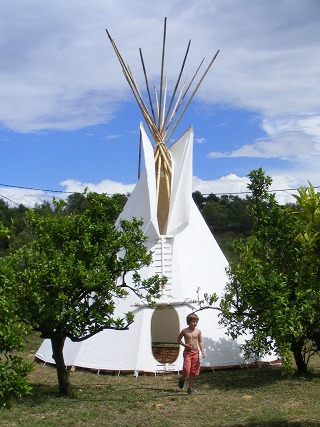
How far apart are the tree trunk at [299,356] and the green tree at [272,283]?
0.02 meters

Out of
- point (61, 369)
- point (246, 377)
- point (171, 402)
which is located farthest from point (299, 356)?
point (61, 369)

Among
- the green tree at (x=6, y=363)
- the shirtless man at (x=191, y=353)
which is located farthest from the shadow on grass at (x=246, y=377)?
the green tree at (x=6, y=363)

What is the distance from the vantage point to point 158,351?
12211 mm

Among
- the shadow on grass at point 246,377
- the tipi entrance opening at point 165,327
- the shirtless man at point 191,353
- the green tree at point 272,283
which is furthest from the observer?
the tipi entrance opening at point 165,327

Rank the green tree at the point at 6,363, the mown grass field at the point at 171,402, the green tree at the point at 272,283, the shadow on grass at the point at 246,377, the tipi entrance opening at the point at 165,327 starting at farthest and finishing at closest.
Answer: the tipi entrance opening at the point at 165,327 < the shadow on grass at the point at 246,377 < the green tree at the point at 272,283 < the mown grass field at the point at 171,402 < the green tree at the point at 6,363

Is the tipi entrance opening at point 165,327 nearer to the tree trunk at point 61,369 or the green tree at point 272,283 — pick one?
the green tree at point 272,283

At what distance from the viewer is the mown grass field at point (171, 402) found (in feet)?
23.3

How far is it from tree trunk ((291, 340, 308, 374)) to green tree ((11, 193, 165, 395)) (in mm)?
2413

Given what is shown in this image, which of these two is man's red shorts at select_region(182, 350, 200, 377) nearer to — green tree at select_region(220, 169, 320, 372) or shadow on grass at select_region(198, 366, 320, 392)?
shadow on grass at select_region(198, 366, 320, 392)

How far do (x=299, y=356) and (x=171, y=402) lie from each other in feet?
8.17

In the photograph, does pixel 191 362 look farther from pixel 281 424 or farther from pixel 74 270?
pixel 281 424

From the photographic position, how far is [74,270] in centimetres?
799

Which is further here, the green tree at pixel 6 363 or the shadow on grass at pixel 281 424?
the shadow on grass at pixel 281 424

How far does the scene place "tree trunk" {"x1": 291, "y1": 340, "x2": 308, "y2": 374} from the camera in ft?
31.5
